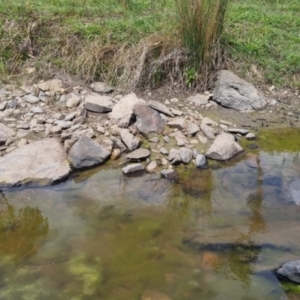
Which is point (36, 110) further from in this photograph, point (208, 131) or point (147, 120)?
point (208, 131)

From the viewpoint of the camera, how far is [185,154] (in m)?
3.31

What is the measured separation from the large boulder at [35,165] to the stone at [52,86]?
34.5 inches

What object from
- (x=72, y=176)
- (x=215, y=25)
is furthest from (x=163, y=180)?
(x=215, y=25)

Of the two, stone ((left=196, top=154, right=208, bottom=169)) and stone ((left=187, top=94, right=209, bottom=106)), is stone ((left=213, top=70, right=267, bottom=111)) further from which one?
stone ((left=196, top=154, right=208, bottom=169))

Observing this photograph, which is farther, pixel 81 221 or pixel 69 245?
pixel 81 221

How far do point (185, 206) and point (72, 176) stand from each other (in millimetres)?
864

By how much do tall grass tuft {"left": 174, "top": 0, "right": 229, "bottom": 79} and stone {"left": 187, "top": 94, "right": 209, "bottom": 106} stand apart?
0.28 meters

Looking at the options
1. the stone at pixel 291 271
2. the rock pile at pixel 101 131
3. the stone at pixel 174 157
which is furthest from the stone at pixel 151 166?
the stone at pixel 291 271

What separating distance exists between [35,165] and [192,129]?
1.30 m

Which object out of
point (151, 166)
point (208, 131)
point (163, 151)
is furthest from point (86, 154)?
point (208, 131)

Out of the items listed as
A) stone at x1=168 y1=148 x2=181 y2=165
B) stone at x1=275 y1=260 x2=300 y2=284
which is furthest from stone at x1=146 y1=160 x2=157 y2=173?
stone at x1=275 y1=260 x2=300 y2=284

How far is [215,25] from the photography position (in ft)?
13.1

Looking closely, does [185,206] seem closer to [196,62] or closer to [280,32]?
[196,62]

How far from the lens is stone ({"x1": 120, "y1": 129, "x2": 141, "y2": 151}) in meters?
3.38
